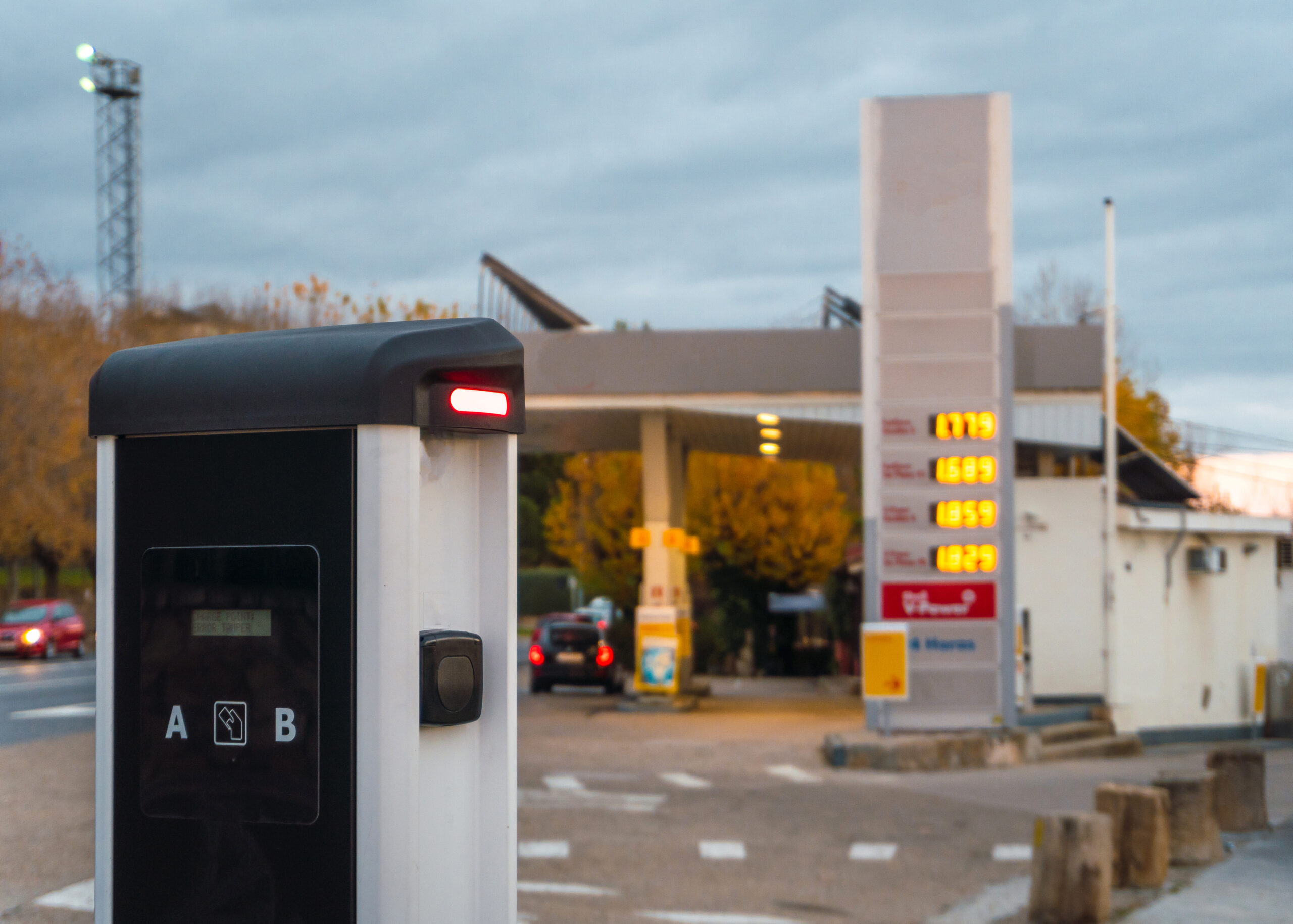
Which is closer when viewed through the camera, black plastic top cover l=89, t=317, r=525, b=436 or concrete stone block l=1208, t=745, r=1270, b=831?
black plastic top cover l=89, t=317, r=525, b=436

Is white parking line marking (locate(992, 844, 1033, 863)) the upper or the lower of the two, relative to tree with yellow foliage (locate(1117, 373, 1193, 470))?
lower

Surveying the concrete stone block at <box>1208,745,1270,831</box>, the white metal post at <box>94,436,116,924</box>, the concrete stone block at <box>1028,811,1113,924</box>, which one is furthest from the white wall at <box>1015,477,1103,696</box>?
the white metal post at <box>94,436,116,924</box>

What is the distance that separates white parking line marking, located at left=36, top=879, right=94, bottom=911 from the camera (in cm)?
700

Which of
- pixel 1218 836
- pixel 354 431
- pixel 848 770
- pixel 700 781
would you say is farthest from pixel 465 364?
pixel 848 770

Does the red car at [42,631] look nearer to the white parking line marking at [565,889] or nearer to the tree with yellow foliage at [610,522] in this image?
the tree with yellow foliage at [610,522]

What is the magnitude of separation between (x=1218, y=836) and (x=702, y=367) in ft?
39.2

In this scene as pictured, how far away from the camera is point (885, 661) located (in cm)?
1491

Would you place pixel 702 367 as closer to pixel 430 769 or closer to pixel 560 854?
pixel 560 854

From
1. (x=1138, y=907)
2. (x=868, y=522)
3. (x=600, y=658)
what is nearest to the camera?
(x=1138, y=907)

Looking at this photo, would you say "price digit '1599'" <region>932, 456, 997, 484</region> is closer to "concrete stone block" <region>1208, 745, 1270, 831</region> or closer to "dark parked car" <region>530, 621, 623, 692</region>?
"concrete stone block" <region>1208, 745, 1270, 831</region>

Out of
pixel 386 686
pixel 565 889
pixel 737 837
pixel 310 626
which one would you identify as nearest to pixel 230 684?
pixel 310 626

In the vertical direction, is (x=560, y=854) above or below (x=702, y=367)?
below

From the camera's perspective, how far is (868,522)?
15.6 metres

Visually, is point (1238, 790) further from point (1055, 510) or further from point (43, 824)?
A: point (1055, 510)
